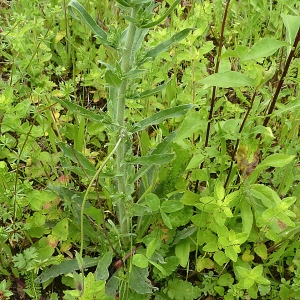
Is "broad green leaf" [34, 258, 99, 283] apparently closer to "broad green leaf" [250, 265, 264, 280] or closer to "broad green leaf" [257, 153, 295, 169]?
"broad green leaf" [250, 265, 264, 280]

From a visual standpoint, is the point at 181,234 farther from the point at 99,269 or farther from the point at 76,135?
the point at 76,135

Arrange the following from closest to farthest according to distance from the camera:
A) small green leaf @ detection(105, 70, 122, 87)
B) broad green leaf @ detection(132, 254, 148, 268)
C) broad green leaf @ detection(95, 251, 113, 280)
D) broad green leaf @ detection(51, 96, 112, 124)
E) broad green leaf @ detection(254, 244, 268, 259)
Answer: small green leaf @ detection(105, 70, 122, 87)
broad green leaf @ detection(51, 96, 112, 124)
broad green leaf @ detection(132, 254, 148, 268)
broad green leaf @ detection(95, 251, 113, 280)
broad green leaf @ detection(254, 244, 268, 259)

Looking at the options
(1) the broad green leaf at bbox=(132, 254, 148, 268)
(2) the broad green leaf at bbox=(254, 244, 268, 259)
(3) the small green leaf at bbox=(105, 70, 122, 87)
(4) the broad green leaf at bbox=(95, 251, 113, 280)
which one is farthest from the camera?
(2) the broad green leaf at bbox=(254, 244, 268, 259)

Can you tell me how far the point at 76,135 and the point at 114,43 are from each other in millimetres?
743

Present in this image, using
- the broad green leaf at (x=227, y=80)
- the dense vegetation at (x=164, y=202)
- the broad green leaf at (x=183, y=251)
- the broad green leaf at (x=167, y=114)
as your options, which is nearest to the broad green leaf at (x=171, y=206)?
the dense vegetation at (x=164, y=202)

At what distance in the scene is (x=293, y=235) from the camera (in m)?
1.87

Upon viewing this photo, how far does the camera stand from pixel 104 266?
1.77 metres

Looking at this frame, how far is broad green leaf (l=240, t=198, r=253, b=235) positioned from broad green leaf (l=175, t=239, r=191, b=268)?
0.92 feet

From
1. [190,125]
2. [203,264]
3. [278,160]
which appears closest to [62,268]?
[203,264]

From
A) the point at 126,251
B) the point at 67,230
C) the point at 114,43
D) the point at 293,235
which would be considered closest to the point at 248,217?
the point at 293,235

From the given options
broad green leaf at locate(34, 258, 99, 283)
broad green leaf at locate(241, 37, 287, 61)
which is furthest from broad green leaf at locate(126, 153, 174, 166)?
broad green leaf at locate(34, 258, 99, 283)

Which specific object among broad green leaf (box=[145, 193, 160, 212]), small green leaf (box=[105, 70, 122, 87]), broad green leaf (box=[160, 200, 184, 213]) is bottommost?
broad green leaf (box=[160, 200, 184, 213])

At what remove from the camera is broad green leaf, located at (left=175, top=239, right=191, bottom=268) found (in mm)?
1832

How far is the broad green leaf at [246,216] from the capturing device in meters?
1.75
